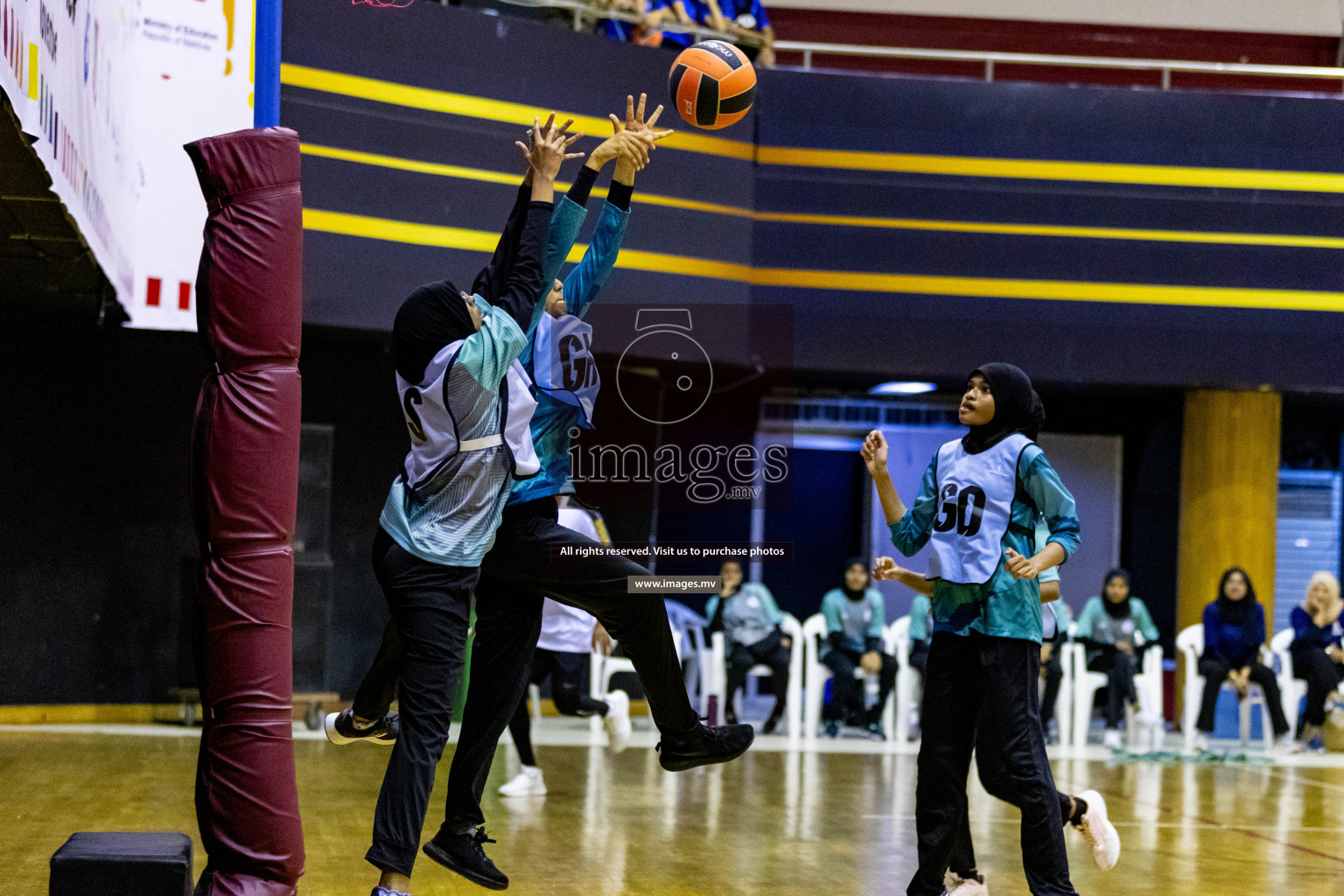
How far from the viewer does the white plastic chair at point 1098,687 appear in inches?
441

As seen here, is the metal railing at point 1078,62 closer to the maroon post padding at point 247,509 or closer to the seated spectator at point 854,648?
the seated spectator at point 854,648

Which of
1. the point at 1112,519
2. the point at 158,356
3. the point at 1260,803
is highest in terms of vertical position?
the point at 158,356

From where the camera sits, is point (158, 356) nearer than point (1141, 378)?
Yes

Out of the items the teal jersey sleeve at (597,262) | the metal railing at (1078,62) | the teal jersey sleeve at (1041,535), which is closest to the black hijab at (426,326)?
the teal jersey sleeve at (597,262)

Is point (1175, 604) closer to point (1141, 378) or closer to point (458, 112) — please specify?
point (1141, 378)

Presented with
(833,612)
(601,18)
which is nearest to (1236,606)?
(833,612)

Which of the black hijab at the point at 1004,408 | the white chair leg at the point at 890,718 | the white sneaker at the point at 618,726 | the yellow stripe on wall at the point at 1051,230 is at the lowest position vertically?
the white chair leg at the point at 890,718

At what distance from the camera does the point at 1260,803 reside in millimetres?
8211

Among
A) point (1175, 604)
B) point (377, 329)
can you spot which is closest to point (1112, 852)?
point (377, 329)

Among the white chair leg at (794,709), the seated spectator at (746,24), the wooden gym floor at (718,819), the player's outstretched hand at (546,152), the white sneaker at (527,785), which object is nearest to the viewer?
the player's outstretched hand at (546,152)

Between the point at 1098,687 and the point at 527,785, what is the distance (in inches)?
239

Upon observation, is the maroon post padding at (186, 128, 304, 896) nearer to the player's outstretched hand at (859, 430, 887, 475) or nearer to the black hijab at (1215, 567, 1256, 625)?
the player's outstretched hand at (859, 430, 887, 475)

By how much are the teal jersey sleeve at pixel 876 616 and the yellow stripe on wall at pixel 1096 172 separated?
12.0 ft

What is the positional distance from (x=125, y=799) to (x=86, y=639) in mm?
4722
